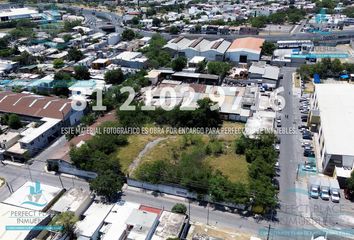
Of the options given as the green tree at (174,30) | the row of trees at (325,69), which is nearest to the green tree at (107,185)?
the row of trees at (325,69)

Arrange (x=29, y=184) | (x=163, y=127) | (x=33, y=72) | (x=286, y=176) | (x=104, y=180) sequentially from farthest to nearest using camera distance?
(x=33, y=72)
(x=163, y=127)
(x=286, y=176)
(x=29, y=184)
(x=104, y=180)

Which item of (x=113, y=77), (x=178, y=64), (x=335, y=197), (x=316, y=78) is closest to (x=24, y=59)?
(x=113, y=77)

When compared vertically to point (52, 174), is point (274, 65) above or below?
above

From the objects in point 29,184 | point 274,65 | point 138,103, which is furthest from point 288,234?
point 274,65

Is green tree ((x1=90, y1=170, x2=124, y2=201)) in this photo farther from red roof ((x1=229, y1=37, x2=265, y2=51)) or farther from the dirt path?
red roof ((x1=229, y1=37, x2=265, y2=51))

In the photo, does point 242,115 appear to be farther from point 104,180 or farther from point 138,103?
point 104,180

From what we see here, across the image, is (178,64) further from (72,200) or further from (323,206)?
(323,206)

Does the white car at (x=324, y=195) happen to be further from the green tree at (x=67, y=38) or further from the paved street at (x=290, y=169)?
the green tree at (x=67, y=38)
